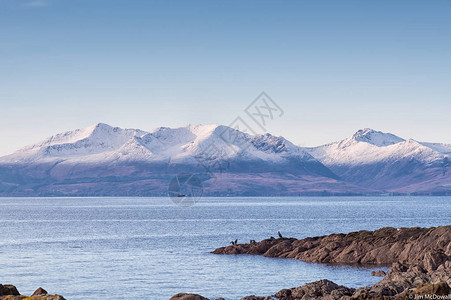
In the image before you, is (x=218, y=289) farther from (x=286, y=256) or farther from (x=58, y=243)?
(x=58, y=243)

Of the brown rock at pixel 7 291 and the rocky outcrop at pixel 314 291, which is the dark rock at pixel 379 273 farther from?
the brown rock at pixel 7 291

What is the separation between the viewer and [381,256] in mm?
63938

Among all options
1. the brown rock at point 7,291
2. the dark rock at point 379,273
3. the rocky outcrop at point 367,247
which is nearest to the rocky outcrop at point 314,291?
the rocky outcrop at point 367,247

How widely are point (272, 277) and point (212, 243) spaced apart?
112 ft

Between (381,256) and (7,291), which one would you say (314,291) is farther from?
(381,256)

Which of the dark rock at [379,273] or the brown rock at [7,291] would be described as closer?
the brown rock at [7,291]

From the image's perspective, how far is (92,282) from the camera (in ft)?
181

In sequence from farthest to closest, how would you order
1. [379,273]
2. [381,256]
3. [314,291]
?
[381,256]
[379,273]
[314,291]

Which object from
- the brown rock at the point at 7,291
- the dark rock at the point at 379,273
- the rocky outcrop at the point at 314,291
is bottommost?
the dark rock at the point at 379,273

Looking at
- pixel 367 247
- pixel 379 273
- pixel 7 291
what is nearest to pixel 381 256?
pixel 367 247

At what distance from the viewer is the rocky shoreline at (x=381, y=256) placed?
38.8 metres

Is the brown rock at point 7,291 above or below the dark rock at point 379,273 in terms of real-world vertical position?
above

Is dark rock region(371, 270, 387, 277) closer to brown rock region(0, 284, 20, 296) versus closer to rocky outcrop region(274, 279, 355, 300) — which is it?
rocky outcrop region(274, 279, 355, 300)

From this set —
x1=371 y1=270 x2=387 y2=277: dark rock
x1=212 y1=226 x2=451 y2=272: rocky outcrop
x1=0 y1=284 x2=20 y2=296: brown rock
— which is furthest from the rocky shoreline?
x1=0 y1=284 x2=20 y2=296: brown rock
